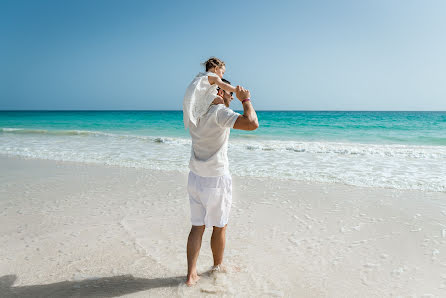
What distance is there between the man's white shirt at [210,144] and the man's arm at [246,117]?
0.13 metres

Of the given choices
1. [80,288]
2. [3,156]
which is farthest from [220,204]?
[3,156]

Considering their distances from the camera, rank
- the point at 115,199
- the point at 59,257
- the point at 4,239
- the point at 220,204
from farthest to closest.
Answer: the point at 115,199, the point at 4,239, the point at 59,257, the point at 220,204

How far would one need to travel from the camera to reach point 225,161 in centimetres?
262

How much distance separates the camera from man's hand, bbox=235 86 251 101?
7.74 feet

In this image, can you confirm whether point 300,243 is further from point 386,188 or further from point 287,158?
point 287,158

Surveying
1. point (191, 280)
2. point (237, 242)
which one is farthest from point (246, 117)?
point (237, 242)

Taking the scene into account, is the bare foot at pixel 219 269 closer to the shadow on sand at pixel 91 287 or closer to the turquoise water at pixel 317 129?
the shadow on sand at pixel 91 287

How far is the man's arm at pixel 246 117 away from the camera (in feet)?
7.38

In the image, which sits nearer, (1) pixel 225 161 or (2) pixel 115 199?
(1) pixel 225 161

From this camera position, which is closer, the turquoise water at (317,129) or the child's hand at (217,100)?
the child's hand at (217,100)

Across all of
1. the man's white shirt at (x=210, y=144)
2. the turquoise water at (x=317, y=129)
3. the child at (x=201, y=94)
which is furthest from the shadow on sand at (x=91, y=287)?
the turquoise water at (x=317, y=129)

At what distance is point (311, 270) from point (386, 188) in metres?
3.76

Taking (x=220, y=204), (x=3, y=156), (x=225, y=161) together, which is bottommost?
(x=3, y=156)

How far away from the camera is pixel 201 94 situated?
238 centimetres
